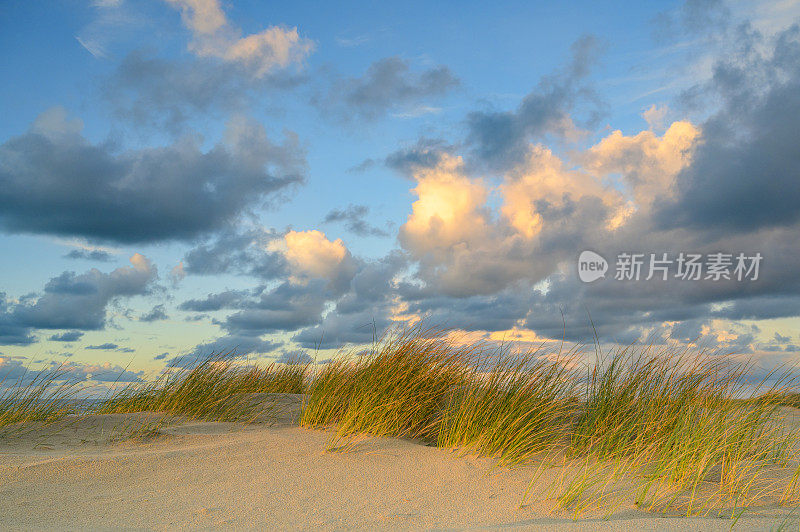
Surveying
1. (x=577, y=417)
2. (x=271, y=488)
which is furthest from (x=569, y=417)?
(x=271, y=488)

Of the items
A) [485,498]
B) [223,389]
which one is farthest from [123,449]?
[485,498]

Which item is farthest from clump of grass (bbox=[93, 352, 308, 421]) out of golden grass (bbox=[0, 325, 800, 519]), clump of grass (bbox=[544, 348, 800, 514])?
clump of grass (bbox=[544, 348, 800, 514])

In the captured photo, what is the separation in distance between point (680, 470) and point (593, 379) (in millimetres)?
1750

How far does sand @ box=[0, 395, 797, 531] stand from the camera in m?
3.64

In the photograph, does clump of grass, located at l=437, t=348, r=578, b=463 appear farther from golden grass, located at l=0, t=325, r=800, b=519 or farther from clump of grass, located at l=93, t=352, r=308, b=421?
clump of grass, located at l=93, t=352, r=308, b=421

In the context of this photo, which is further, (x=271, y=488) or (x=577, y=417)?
(x=577, y=417)

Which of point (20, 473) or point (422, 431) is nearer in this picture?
point (20, 473)

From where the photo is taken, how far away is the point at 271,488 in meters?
4.29

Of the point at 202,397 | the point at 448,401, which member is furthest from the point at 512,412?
the point at 202,397

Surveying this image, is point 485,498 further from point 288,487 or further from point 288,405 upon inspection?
point 288,405

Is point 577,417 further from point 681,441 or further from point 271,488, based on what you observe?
point 271,488

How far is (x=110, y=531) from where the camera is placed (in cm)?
352

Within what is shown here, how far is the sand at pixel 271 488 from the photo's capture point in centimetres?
364

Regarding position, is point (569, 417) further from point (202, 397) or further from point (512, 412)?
point (202, 397)
